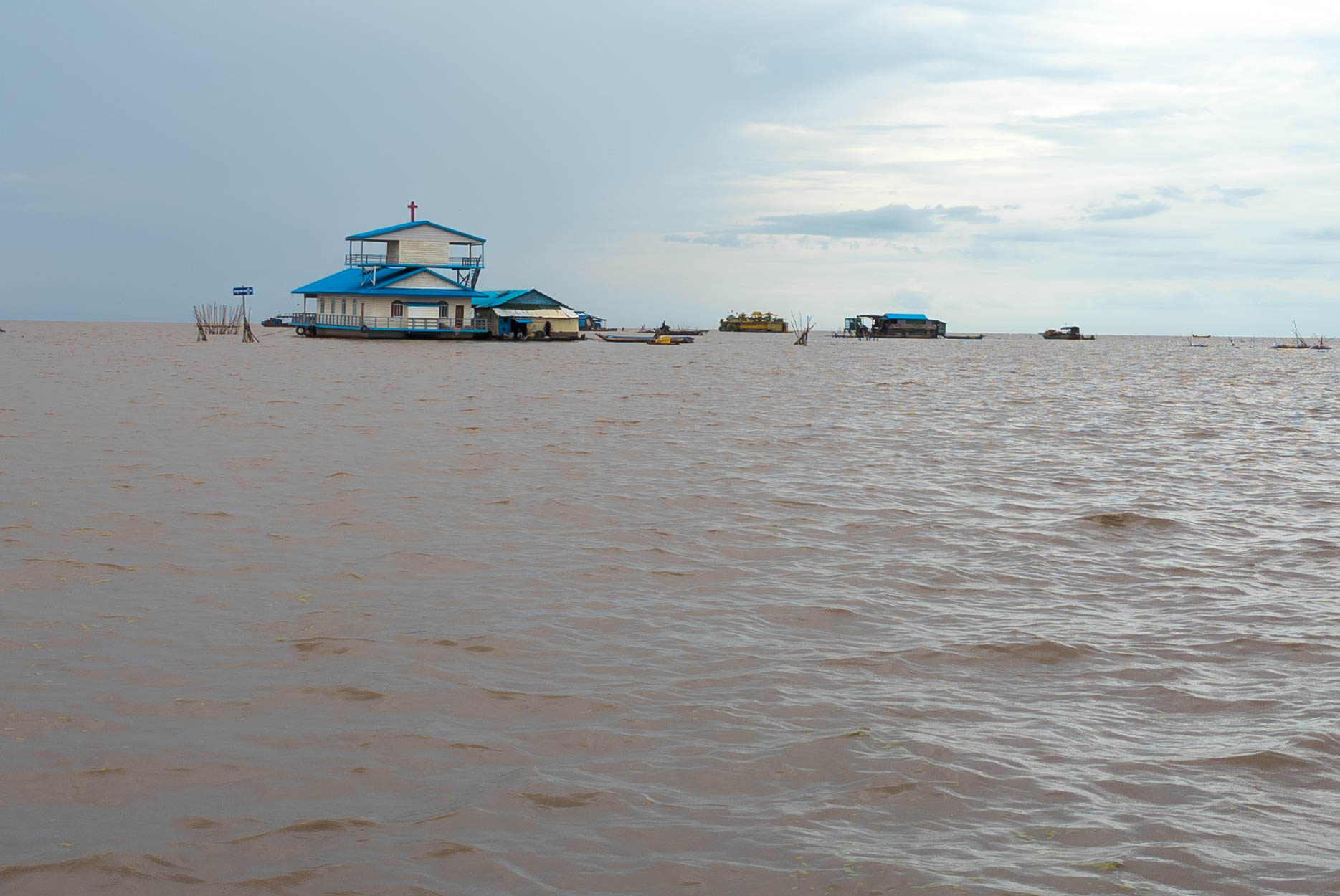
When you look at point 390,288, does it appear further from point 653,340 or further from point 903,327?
point 903,327

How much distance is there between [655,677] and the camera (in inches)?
255

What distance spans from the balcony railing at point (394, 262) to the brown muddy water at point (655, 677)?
2406 inches

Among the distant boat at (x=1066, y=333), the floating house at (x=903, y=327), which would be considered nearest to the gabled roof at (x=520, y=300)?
the floating house at (x=903, y=327)

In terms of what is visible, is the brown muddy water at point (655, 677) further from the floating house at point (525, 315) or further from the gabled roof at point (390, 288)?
the floating house at point (525, 315)

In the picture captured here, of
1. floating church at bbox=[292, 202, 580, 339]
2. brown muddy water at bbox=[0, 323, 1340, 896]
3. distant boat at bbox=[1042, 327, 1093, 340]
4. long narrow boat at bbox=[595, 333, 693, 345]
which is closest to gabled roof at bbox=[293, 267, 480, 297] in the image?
floating church at bbox=[292, 202, 580, 339]

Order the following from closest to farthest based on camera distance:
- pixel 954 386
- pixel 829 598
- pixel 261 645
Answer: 1. pixel 261 645
2. pixel 829 598
3. pixel 954 386

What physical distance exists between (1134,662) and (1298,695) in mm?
972

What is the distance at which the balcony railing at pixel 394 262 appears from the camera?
247ft

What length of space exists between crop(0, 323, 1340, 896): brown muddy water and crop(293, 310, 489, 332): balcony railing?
58.6m

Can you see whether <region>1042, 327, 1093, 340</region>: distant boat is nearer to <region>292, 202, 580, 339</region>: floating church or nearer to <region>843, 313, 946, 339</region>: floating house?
<region>843, 313, 946, 339</region>: floating house

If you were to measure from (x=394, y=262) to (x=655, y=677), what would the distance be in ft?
243

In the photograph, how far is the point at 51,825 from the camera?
4.37 m

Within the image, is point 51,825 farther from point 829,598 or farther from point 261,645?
point 829,598

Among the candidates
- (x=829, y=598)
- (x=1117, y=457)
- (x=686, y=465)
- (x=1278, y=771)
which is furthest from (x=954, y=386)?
(x=1278, y=771)
